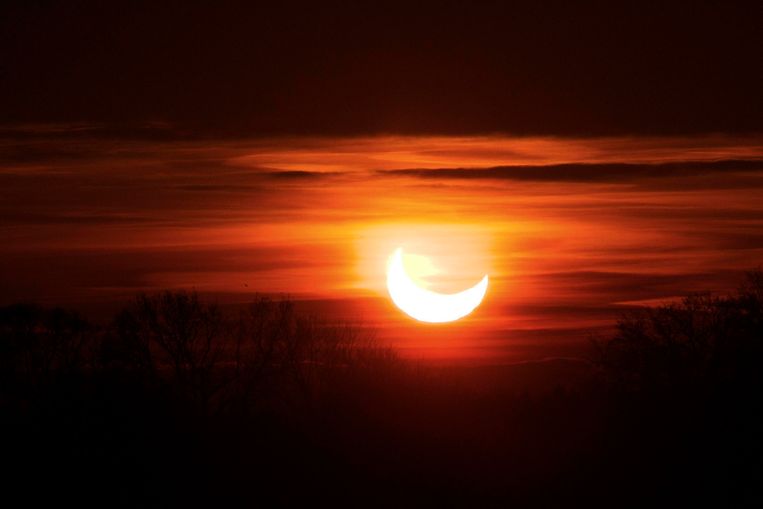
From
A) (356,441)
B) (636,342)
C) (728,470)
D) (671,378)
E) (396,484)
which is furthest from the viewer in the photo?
(636,342)

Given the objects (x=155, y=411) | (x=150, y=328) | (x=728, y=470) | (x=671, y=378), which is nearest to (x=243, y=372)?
(x=150, y=328)

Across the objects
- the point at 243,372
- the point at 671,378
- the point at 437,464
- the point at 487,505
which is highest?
the point at 243,372

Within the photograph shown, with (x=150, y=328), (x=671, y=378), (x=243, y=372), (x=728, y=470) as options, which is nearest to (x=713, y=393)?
(x=728, y=470)

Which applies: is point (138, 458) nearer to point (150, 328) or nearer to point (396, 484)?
point (396, 484)

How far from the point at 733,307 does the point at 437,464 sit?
16.9 m

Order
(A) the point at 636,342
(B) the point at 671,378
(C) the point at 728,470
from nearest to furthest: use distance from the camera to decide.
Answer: (C) the point at 728,470 → (B) the point at 671,378 → (A) the point at 636,342

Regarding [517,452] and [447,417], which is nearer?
[517,452]

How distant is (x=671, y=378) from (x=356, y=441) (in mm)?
12565

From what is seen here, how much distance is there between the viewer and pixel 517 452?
42.3 metres

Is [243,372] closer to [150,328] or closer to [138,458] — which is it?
[150,328]

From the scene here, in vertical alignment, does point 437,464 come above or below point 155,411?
below

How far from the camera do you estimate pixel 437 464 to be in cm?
4241

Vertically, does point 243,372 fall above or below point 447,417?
above

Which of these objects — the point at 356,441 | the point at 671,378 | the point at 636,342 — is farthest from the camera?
the point at 636,342
